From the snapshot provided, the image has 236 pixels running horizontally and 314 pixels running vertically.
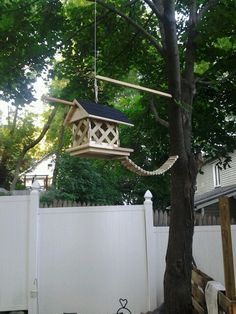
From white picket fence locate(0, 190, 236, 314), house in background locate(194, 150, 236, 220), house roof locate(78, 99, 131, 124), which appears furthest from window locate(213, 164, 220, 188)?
house roof locate(78, 99, 131, 124)

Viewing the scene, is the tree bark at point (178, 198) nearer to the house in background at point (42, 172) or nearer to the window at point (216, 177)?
the window at point (216, 177)

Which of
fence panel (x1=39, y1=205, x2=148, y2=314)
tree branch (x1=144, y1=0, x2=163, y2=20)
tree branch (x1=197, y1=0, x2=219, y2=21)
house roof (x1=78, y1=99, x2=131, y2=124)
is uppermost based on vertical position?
tree branch (x1=197, y1=0, x2=219, y2=21)

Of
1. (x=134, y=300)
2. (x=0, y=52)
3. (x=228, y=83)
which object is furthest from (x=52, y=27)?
(x=134, y=300)

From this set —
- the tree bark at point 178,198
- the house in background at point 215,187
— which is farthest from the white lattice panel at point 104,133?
the house in background at point 215,187

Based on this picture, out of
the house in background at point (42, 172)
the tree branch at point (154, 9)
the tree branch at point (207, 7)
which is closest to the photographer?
the tree branch at point (154, 9)

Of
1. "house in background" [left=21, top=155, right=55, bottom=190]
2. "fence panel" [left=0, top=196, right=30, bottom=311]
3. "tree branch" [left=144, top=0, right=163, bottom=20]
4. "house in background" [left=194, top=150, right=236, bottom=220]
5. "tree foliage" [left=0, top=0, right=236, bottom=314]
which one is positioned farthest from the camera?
"house in background" [left=21, top=155, right=55, bottom=190]

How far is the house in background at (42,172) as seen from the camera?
21.6 meters

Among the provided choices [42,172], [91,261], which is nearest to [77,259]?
[91,261]

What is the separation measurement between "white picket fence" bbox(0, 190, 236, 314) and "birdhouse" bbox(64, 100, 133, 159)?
3316 millimetres

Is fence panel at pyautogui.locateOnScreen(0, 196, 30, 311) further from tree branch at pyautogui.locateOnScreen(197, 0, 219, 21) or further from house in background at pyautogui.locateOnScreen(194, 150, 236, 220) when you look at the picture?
house in background at pyautogui.locateOnScreen(194, 150, 236, 220)

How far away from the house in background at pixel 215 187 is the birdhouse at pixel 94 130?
9.93 metres

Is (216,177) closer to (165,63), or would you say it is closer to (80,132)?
(165,63)

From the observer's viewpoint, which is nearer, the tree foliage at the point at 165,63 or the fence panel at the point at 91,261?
the tree foliage at the point at 165,63

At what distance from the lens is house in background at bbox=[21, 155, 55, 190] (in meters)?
21.6
